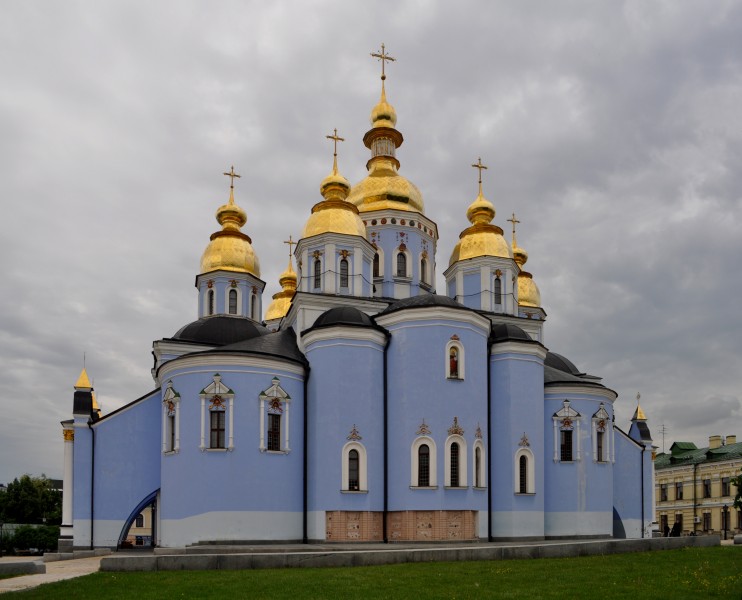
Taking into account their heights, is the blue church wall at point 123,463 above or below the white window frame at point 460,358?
below

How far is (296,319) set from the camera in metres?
29.1

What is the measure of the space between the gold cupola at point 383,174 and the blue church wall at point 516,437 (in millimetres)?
9077

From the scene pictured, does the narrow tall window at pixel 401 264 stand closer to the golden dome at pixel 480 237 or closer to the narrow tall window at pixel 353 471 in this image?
the golden dome at pixel 480 237

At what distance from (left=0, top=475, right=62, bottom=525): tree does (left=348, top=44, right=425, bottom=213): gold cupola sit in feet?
113

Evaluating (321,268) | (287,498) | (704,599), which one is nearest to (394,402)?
(287,498)

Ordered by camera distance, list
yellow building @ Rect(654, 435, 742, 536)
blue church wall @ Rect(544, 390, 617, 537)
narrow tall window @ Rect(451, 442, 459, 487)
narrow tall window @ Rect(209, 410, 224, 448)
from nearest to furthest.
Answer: narrow tall window @ Rect(209, 410, 224, 448) → narrow tall window @ Rect(451, 442, 459, 487) → blue church wall @ Rect(544, 390, 617, 537) → yellow building @ Rect(654, 435, 742, 536)

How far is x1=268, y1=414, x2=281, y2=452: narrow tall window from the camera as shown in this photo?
25.5 meters

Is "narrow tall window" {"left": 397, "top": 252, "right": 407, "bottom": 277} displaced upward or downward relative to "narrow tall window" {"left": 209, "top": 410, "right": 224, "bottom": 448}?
upward

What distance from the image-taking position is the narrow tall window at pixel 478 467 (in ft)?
85.1

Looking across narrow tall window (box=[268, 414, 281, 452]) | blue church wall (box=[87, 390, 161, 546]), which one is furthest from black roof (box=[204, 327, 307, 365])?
blue church wall (box=[87, 390, 161, 546])

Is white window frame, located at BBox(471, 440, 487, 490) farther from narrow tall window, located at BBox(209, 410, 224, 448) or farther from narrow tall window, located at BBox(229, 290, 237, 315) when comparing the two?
narrow tall window, located at BBox(229, 290, 237, 315)

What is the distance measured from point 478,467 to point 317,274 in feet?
30.8

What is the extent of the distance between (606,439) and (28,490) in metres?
41.6

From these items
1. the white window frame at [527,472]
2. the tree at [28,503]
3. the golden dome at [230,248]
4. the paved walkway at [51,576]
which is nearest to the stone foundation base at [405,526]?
the white window frame at [527,472]
